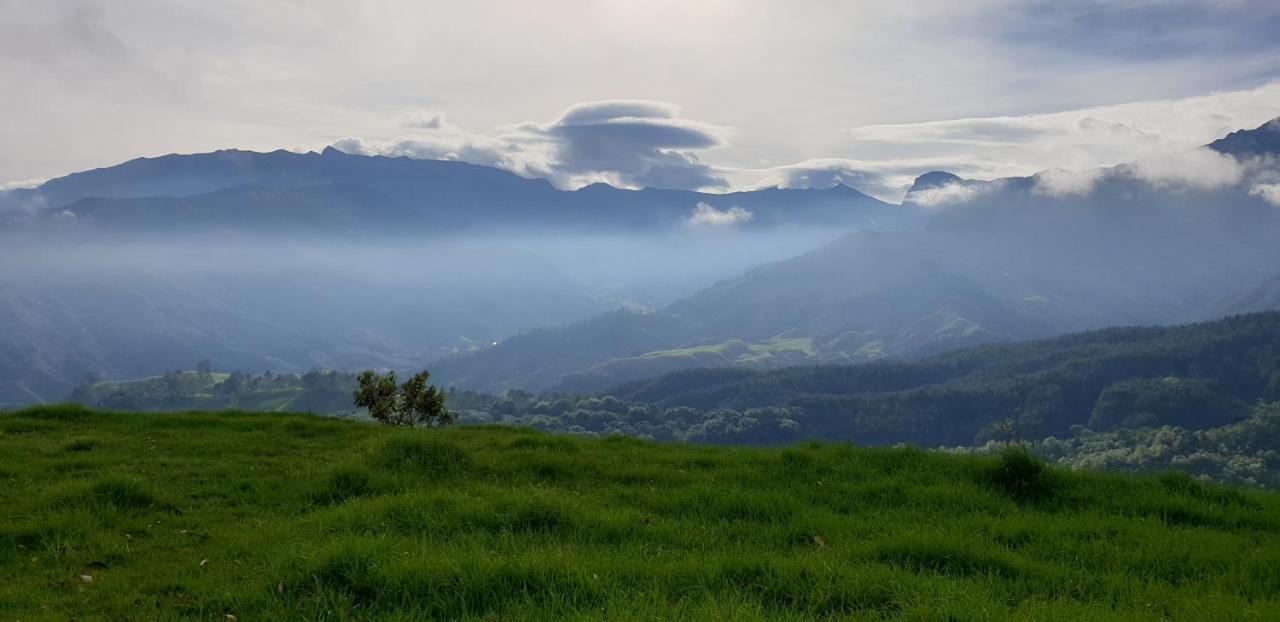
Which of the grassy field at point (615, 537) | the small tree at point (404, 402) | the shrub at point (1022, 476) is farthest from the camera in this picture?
the small tree at point (404, 402)

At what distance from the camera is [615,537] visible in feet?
33.3

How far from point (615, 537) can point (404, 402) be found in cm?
2044

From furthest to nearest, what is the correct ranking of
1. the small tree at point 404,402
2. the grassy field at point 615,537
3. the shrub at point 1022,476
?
the small tree at point 404,402
the shrub at point 1022,476
the grassy field at point 615,537

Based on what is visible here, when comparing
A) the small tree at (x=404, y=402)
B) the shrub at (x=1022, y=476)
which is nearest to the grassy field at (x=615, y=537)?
the shrub at (x=1022, y=476)

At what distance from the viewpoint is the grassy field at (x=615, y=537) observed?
750 centimetres

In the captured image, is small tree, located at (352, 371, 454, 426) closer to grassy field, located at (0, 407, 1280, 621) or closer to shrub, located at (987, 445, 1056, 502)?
grassy field, located at (0, 407, 1280, 621)

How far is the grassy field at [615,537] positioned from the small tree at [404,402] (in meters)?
11.2

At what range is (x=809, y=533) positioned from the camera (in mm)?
10477

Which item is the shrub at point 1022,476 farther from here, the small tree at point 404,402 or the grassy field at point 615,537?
the small tree at point 404,402

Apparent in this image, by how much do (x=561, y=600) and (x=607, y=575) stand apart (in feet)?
2.81

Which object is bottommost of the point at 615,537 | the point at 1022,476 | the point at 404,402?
the point at 404,402

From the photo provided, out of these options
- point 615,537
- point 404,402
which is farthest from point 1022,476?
point 404,402

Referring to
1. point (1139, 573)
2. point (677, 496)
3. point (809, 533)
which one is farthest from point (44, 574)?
point (1139, 573)

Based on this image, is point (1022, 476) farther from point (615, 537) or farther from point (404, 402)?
point (404, 402)
